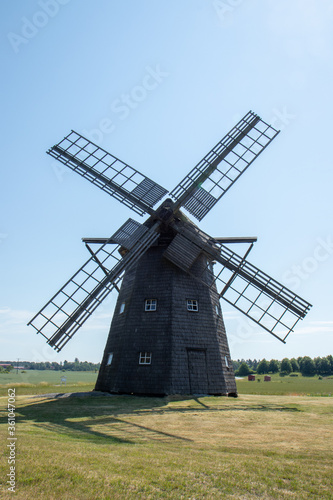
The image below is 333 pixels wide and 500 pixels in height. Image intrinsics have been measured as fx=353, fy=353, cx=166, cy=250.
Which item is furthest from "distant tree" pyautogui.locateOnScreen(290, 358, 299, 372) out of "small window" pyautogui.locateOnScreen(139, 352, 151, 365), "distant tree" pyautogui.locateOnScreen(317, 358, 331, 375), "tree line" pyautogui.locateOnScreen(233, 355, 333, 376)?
"small window" pyautogui.locateOnScreen(139, 352, 151, 365)

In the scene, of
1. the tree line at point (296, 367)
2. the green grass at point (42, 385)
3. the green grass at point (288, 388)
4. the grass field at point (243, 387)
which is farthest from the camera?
the tree line at point (296, 367)

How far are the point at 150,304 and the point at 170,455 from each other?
1275 centimetres

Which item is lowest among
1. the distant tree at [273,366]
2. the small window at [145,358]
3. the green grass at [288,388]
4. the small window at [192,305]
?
the distant tree at [273,366]

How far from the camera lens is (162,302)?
19.2 meters

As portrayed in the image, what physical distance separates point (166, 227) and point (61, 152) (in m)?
8.35

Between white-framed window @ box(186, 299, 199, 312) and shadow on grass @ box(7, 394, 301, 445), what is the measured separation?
4677mm

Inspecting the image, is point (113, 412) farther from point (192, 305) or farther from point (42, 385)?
point (42, 385)

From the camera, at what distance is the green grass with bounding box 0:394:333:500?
507cm

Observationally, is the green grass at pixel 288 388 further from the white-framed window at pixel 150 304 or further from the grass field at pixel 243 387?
the white-framed window at pixel 150 304

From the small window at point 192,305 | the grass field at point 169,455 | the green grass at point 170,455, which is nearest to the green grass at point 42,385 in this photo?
the small window at point 192,305

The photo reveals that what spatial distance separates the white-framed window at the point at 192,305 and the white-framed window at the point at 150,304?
5.98 ft

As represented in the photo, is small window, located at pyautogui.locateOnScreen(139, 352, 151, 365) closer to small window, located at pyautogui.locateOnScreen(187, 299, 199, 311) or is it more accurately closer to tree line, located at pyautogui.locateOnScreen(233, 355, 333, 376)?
small window, located at pyautogui.locateOnScreen(187, 299, 199, 311)

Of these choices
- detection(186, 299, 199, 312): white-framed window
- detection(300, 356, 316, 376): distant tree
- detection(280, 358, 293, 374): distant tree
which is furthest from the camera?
detection(280, 358, 293, 374): distant tree

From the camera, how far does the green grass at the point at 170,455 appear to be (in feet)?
16.6
